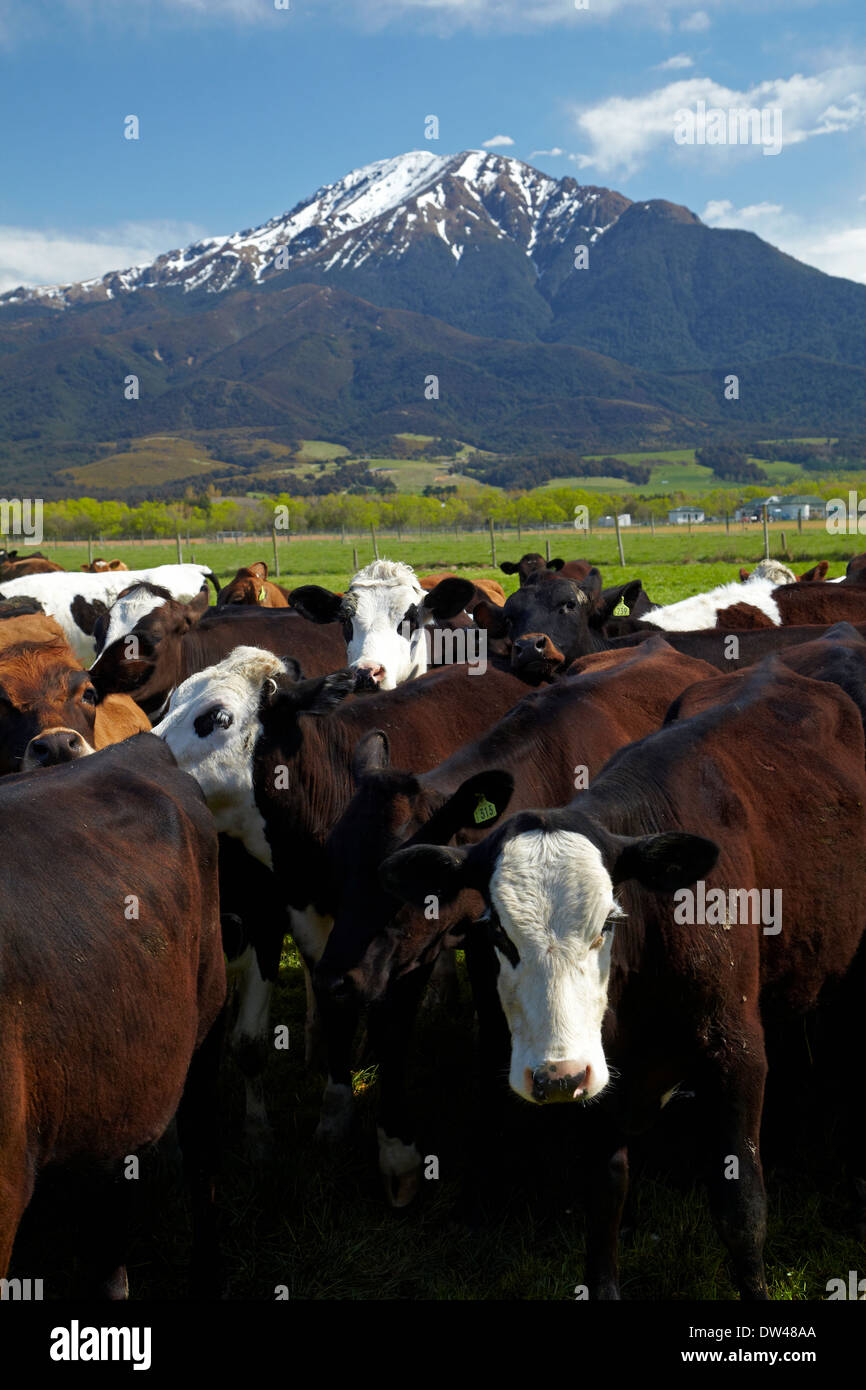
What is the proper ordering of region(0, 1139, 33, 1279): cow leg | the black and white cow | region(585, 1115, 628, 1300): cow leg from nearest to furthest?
region(0, 1139, 33, 1279): cow leg, region(585, 1115, 628, 1300): cow leg, the black and white cow

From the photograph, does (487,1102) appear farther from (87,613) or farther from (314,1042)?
(87,613)

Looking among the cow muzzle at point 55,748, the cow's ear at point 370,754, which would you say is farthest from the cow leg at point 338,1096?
the cow muzzle at point 55,748

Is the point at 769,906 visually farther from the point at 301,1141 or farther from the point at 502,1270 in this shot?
the point at 301,1141

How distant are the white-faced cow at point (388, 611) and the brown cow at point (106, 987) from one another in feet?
11.1

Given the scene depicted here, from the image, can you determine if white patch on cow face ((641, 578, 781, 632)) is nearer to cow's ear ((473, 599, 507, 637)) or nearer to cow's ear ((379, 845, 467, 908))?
cow's ear ((473, 599, 507, 637))

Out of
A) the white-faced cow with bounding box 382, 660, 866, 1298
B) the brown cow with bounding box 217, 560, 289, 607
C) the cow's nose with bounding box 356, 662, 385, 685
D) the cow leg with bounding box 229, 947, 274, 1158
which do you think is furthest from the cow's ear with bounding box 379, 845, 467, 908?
the brown cow with bounding box 217, 560, 289, 607

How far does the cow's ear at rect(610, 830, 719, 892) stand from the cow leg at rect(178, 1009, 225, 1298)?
179 cm

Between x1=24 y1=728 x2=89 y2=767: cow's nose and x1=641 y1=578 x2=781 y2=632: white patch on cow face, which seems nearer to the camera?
x1=24 y1=728 x2=89 y2=767: cow's nose

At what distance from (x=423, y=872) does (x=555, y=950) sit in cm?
61

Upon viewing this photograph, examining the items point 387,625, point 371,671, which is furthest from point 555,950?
point 387,625

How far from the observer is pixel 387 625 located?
7.46 m

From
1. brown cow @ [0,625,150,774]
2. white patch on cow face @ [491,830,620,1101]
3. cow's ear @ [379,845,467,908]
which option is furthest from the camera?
brown cow @ [0,625,150,774]

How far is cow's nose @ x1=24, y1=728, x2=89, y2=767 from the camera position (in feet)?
16.5
